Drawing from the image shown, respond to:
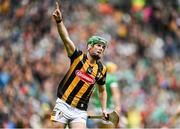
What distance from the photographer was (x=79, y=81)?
557 inches

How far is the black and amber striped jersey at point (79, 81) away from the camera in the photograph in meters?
14.1

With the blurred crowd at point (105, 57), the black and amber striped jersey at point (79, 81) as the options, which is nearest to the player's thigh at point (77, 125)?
the black and amber striped jersey at point (79, 81)

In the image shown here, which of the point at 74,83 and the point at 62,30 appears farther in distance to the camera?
the point at 74,83

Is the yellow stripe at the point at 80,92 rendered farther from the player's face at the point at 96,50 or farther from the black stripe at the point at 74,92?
the player's face at the point at 96,50

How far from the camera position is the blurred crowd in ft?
69.8

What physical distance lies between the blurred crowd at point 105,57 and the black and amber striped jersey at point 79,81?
5236 mm

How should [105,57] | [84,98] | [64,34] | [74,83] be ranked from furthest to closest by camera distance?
[105,57], [84,98], [74,83], [64,34]

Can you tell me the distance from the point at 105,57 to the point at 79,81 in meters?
12.5

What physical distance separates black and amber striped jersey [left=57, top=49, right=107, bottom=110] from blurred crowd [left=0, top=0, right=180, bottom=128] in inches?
206

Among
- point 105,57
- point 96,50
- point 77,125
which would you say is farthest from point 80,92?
point 105,57

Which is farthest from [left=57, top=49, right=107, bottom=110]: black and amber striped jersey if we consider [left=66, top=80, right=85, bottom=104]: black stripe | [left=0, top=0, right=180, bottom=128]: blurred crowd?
[left=0, top=0, right=180, bottom=128]: blurred crowd

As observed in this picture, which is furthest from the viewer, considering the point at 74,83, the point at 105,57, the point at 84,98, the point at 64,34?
the point at 105,57

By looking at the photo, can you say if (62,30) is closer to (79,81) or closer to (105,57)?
(79,81)

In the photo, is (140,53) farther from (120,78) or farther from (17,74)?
(17,74)
